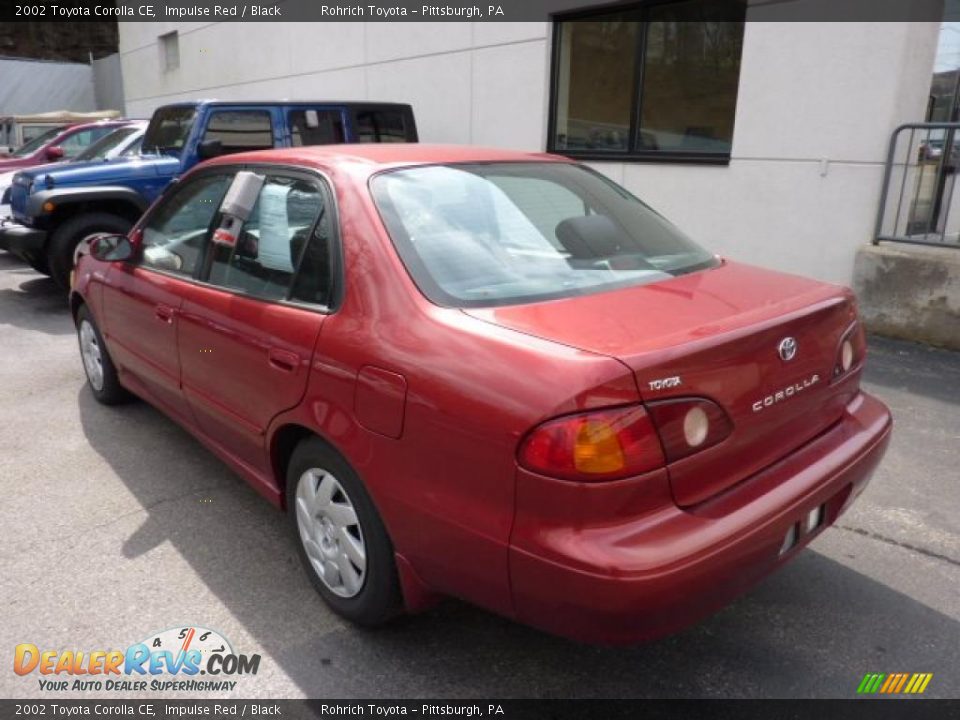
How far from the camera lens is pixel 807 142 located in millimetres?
6375

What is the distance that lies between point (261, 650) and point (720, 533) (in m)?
1.56

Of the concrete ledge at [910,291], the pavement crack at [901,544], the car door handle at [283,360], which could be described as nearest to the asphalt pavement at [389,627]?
the pavement crack at [901,544]

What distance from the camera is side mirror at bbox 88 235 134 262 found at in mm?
3795

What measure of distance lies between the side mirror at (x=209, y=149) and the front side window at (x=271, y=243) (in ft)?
16.0

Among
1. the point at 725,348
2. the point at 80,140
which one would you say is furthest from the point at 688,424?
the point at 80,140

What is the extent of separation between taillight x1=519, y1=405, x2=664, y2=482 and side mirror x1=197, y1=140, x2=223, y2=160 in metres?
6.70

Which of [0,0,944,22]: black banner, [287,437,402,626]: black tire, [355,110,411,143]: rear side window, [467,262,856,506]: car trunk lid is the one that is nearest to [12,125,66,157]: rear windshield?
[0,0,944,22]: black banner

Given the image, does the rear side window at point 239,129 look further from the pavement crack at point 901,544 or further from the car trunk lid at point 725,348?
the pavement crack at point 901,544

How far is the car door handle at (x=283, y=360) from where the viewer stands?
2.54 meters

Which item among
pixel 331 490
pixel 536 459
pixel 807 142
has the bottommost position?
pixel 331 490

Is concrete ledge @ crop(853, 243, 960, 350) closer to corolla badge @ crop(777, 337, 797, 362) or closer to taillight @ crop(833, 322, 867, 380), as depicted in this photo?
taillight @ crop(833, 322, 867, 380)

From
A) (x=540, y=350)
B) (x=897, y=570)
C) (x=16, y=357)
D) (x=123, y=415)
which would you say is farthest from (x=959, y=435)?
(x=16, y=357)

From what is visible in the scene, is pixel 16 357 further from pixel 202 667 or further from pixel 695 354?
pixel 695 354

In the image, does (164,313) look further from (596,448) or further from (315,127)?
(315,127)
